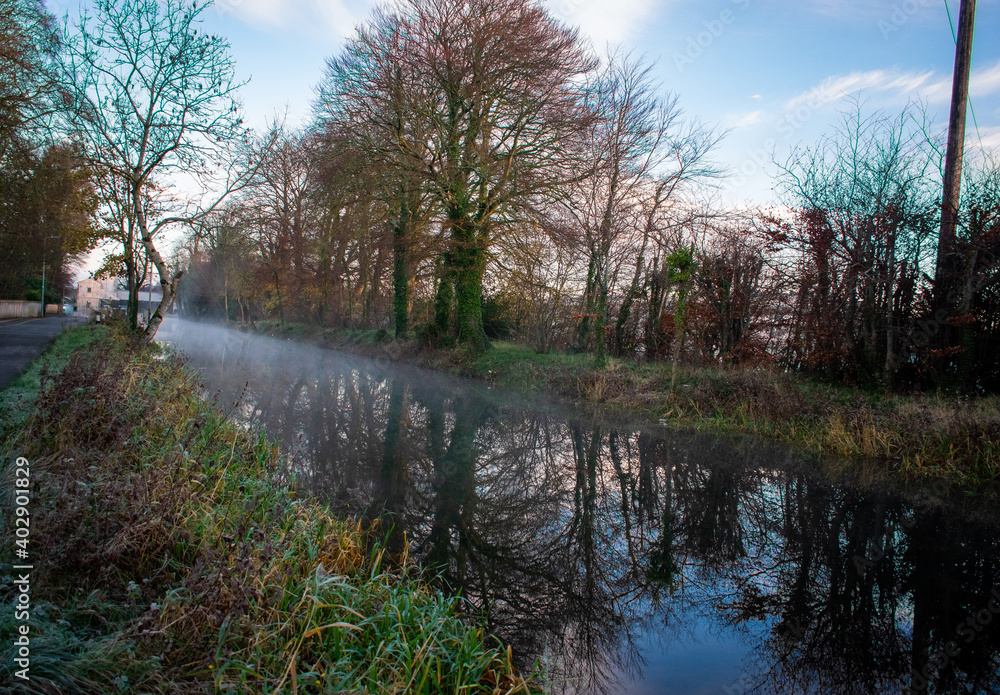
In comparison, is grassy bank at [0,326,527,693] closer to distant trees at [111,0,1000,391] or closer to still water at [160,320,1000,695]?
still water at [160,320,1000,695]

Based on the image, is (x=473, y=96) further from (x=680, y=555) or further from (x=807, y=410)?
(x=680, y=555)

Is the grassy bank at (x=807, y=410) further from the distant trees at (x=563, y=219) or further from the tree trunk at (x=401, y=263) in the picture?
the tree trunk at (x=401, y=263)

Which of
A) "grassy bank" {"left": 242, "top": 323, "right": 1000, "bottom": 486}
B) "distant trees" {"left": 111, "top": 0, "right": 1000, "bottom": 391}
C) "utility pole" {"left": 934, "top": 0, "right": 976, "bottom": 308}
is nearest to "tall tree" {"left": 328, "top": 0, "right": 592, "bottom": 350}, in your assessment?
"distant trees" {"left": 111, "top": 0, "right": 1000, "bottom": 391}

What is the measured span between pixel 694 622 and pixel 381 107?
14.9m

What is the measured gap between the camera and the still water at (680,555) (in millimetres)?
3346

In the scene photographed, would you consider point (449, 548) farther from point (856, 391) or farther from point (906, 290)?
point (906, 290)

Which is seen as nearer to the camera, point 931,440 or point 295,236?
point 931,440

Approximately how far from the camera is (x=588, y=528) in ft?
17.6

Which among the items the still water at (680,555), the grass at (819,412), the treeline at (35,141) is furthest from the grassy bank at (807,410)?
the treeline at (35,141)

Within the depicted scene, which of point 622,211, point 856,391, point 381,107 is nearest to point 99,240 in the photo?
point 381,107

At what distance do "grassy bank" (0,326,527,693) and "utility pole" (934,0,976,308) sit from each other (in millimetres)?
10041

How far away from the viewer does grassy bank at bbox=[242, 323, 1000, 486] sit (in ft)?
23.4

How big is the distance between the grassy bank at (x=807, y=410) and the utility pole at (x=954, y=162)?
2057 millimetres

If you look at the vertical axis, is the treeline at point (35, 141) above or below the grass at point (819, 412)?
above
